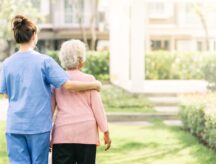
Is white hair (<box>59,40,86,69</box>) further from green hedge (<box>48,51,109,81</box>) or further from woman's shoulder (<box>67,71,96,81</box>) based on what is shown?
green hedge (<box>48,51,109,81</box>)

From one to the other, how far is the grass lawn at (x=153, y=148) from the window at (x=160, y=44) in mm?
38506

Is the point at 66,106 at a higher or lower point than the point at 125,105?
higher

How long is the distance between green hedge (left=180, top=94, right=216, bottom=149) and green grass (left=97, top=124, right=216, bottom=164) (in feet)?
0.46

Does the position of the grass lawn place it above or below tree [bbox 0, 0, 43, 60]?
below

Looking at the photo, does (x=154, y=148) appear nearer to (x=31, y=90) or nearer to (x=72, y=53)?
(x=72, y=53)

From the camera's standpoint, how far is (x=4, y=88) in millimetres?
Result: 5750

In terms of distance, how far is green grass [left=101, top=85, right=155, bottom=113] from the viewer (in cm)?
1508

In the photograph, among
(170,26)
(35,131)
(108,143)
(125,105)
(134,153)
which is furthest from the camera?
(170,26)

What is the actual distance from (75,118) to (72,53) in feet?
1.82

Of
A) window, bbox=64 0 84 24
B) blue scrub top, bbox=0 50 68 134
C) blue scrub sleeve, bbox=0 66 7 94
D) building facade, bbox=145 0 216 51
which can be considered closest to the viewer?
blue scrub top, bbox=0 50 68 134

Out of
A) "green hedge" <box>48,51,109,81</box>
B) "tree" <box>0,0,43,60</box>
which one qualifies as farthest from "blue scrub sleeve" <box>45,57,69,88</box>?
"tree" <box>0,0,43,60</box>

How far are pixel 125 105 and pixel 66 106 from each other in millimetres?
9672

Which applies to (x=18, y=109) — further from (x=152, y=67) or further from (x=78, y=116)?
(x=152, y=67)

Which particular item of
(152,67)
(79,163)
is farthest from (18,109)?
(152,67)
